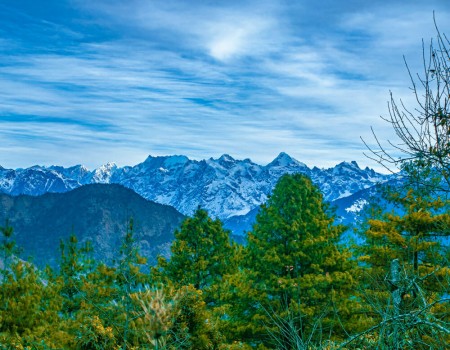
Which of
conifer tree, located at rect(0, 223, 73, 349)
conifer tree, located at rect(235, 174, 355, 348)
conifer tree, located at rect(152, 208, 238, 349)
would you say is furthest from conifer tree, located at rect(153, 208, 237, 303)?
conifer tree, located at rect(0, 223, 73, 349)

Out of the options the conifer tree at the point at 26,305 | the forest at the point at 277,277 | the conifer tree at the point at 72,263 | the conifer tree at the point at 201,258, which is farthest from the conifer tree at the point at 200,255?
the conifer tree at the point at 26,305

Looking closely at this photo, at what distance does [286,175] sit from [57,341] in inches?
464

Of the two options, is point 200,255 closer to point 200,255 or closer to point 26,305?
point 200,255

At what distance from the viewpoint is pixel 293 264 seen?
58.0 feet

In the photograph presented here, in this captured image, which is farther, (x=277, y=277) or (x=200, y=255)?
(x=200, y=255)

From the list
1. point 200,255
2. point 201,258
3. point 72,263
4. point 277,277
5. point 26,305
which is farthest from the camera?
point 200,255

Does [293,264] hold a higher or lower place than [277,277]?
higher

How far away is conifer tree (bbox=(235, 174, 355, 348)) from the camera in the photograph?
16.7 meters

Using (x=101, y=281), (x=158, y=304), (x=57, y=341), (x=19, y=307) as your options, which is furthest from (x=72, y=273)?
(x=158, y=304)

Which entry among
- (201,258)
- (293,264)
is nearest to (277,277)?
(293,264)

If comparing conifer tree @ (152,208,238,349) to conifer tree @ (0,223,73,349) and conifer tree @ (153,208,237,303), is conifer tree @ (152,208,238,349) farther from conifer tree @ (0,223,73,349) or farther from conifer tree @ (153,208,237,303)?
conifer tree @ (0,223,73,349)

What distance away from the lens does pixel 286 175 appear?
1994 centimetres

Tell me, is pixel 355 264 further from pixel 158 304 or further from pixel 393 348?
pixel 158 304

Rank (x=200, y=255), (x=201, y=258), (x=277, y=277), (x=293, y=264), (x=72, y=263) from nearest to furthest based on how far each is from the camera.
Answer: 1. (x=277, y=277)
2. (x=293, y=264)
3. (x=72, y=263)
4. (x=201, y=258)
5. (x=200, y=255)
